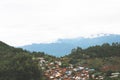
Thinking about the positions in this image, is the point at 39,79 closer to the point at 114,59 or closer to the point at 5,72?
the point at 5,72

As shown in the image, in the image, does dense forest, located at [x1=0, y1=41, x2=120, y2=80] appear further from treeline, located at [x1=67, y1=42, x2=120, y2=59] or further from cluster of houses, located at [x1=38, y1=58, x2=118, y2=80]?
cluster of houses, located at [x1=38, y1=58, x2=118, y2=80]

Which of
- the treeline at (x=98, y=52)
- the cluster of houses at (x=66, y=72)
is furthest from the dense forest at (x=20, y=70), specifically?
Result: the treeline at (x=98, y=52)

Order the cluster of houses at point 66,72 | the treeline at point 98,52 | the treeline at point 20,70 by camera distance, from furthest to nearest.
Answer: the treeline at point 98,52 < the cluster of houses at point 66,72 < the treeline at point 20,70

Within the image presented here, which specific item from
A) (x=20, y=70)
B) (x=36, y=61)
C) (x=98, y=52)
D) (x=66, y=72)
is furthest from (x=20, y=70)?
(x=98, y=52)

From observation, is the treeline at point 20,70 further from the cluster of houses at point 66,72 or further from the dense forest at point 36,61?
the cluster of houses at point 66,72

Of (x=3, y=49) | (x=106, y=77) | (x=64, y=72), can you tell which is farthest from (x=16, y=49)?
(x=106, y=77)

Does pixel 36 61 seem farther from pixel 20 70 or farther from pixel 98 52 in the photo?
pixel 20 70

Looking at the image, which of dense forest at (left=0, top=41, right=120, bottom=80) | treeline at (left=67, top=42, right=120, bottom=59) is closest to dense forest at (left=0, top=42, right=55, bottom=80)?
dense forest at (left=0, top=41, right=120, bottom=80)
